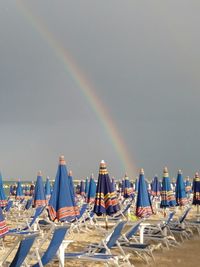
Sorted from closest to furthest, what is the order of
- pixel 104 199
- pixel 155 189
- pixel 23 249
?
pixel 23 249 < pixel 104 199 < pixel 155 189

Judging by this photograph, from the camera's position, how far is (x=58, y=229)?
6.32m

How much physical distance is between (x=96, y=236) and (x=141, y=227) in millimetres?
3131

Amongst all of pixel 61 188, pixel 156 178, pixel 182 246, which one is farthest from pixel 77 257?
pixel 156 178

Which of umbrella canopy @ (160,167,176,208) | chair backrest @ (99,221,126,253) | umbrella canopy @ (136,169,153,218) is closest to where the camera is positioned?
chair backrest @ (99,221,126,253)

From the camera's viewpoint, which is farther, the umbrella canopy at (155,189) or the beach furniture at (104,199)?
the umbrella canopy at (155,189)

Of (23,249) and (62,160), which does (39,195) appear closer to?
(62,160)

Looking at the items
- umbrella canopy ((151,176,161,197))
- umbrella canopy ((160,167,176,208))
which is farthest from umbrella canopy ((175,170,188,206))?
umbrella canopy ((151,176,161,197))

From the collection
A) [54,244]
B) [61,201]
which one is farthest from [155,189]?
[54,244]

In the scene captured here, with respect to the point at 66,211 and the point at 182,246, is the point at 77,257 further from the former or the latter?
the point at 182,246

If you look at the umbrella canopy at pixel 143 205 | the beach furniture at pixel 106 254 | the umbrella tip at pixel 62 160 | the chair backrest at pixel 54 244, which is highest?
the umbrella tip at pixel 62 160

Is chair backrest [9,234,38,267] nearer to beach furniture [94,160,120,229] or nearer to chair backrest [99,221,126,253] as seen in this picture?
chair backrest [99,221,126,253]

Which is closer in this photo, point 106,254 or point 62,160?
point 106,254

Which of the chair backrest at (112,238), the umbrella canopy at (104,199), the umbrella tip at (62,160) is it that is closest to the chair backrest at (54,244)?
the chair backrest at (112,238)

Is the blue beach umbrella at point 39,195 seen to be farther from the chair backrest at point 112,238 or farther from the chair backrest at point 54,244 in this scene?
the chair backrest at point 54,244
